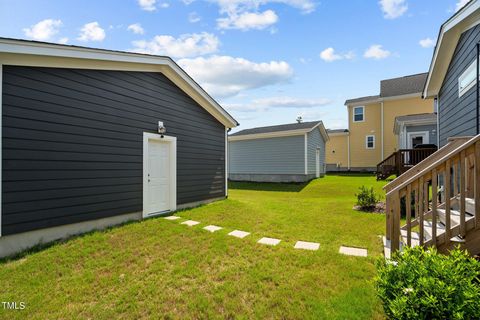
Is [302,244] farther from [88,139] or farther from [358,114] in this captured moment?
[358,114]

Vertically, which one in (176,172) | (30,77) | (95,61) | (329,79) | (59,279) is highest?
(329,79)

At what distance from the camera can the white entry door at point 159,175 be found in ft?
20.6

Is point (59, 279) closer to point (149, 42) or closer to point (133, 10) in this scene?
point (133, 10)

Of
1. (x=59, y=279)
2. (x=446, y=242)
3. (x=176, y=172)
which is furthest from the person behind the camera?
(x=176, y=172)

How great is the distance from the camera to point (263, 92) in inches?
514

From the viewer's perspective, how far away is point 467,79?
14.8ft

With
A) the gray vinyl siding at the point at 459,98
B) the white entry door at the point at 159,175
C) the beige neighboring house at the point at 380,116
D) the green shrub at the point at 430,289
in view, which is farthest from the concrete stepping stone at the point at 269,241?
the beige neighboring house at the point at 380,116

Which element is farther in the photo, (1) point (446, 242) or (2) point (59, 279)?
(2) point (59, 279)

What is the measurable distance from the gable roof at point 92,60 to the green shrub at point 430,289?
5930 millimetres

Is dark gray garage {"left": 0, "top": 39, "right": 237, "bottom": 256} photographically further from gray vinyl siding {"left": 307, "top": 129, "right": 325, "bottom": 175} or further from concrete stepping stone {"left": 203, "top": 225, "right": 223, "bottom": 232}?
gray vinyl siding {"left": 307, "top": 129, "right": 325, "bottom": 175}

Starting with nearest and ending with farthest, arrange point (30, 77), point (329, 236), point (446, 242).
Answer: point (446, 242) < point (30, 77) < point (329, 236)

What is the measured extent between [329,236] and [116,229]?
4.45 m

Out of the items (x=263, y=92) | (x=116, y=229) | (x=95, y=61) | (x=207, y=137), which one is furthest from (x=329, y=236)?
(x=263, y=92)

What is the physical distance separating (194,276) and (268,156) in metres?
13.3
